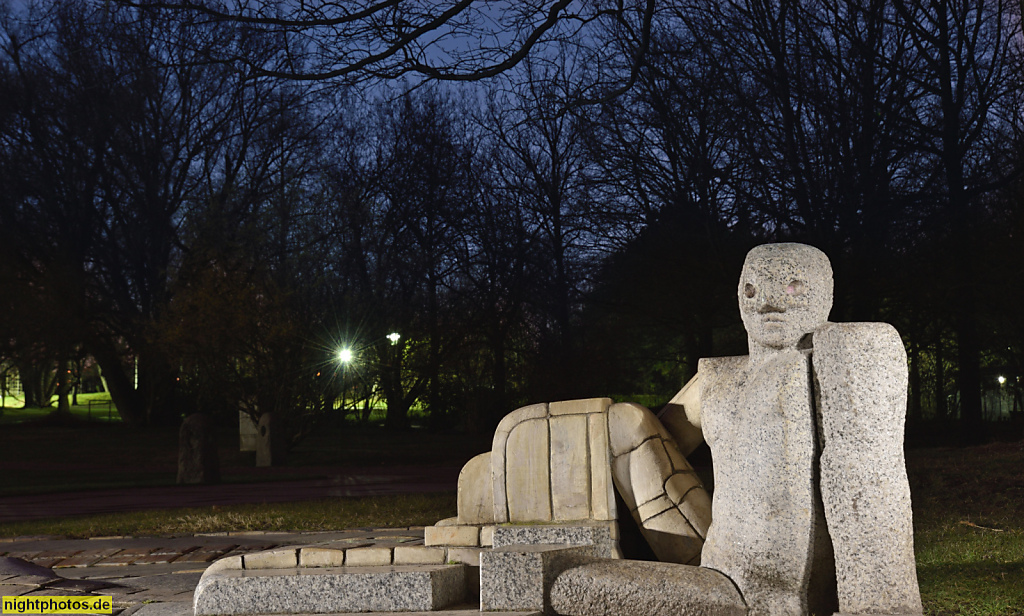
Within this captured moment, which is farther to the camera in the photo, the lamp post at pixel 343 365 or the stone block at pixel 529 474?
the lamp post at pixel 343 365

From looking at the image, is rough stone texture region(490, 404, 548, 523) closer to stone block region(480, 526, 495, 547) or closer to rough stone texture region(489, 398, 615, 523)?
rough stone texture region(489, 398, 615, 523)

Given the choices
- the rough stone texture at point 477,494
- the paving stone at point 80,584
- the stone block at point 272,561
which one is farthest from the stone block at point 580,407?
the paving stone at point 80,584

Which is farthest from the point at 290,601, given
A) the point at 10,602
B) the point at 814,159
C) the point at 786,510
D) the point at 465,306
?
the point at 465,306

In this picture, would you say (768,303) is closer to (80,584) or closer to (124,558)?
(80,584)

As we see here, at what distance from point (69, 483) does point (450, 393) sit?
1453cm

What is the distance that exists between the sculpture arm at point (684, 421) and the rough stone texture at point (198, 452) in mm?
14826

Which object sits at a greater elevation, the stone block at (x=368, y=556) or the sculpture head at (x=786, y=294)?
the sculpture head at (x=786, y=294)

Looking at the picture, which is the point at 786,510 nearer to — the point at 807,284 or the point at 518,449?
the point at 807,284

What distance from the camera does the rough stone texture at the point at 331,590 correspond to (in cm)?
496

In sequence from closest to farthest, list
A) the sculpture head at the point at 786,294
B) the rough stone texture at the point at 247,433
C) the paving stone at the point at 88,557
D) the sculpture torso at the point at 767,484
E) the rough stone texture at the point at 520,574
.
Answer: the sculpture torso at the point at 767,484, the sculpture head at the point at 786,294, the rough stone texture at the point at 520,574, the paving stone at the point at 88,557, the rough stone texture at the point at 247,433

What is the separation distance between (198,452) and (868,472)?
16.6 metres

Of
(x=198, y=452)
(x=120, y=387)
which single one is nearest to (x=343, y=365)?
(x=198, y=452)

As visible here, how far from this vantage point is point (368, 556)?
5.46m

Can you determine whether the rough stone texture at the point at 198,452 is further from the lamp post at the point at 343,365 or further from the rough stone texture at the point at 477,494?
the rough stone texture at the point at 477,494
